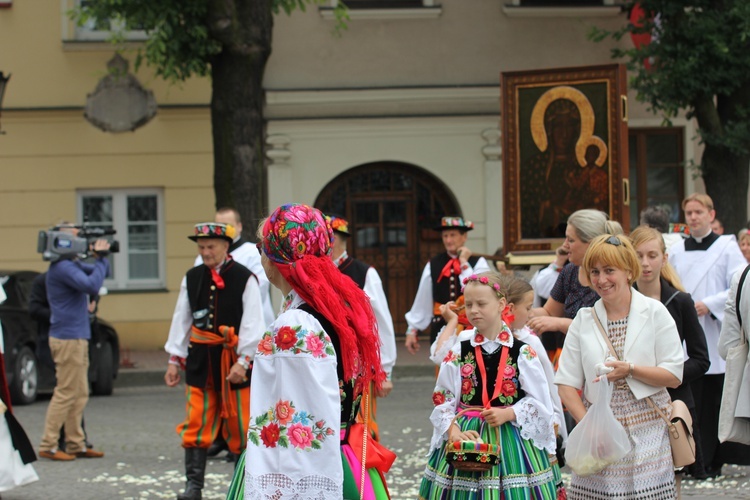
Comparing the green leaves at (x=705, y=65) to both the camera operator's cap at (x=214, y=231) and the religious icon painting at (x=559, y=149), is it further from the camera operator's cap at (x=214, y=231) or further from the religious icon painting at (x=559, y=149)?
the camera operator's cap at (x=214, y=231)

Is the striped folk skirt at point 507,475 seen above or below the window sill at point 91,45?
below

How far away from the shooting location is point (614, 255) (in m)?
5.31

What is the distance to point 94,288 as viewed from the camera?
10234 mm

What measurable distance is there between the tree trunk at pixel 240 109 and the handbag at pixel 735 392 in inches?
374

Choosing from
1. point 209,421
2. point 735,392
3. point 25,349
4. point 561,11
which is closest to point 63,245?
point 209,421

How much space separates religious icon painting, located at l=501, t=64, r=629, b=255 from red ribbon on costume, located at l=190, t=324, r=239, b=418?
3.81 meters

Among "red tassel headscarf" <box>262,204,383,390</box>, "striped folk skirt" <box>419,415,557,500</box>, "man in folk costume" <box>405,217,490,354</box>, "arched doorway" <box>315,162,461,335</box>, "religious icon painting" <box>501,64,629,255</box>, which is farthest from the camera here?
"arched doorway" <box>315,162,461,335</box>

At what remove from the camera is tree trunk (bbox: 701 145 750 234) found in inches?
619

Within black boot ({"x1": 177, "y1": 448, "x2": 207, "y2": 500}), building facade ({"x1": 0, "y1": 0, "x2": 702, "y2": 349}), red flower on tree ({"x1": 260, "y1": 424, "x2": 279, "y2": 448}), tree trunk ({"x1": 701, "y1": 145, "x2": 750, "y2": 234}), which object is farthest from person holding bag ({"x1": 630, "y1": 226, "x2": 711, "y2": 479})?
building facade ({"x1": 0, "y1": 0, "x2": 702, "y2": 349})

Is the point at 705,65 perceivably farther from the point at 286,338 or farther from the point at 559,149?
the point at 286,338

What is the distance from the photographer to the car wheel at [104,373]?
48.2 ft

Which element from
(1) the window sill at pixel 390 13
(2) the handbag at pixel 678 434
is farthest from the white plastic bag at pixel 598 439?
(1) the window sill at pixel 390 13

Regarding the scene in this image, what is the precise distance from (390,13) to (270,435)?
15595 mm

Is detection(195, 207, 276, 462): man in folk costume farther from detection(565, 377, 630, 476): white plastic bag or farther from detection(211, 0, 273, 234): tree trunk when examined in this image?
detection(211, 0, 273, 234): tree trunk
